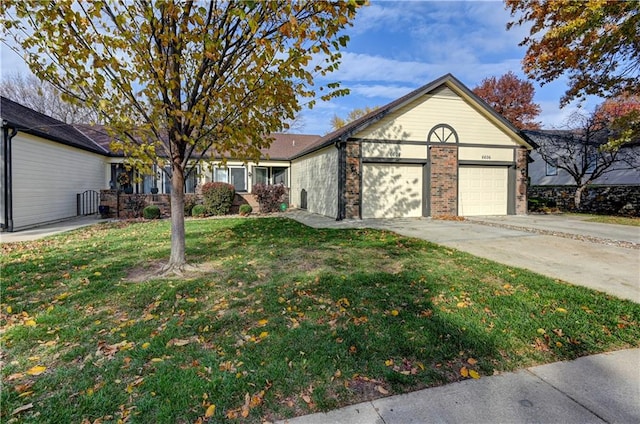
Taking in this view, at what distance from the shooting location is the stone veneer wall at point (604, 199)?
1432cm

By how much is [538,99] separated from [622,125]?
2206 cm

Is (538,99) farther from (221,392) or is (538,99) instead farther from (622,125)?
(221,392)

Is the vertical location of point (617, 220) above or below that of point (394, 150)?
below

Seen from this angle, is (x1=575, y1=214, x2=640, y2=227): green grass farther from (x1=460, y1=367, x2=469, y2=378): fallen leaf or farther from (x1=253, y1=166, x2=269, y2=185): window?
(x1=253, y1=166, x2=269, y2=185): window

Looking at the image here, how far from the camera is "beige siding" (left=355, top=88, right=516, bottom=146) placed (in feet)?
40.5

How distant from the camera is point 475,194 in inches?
532

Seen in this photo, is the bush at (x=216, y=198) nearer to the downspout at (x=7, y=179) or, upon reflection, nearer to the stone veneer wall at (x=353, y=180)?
the stone veneer wall at (x=353, y=180)

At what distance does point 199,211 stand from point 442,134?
10316 millimetres

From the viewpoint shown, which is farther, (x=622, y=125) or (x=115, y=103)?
(x=622, y=125)

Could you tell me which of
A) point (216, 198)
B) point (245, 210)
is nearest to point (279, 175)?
point (245, 210)

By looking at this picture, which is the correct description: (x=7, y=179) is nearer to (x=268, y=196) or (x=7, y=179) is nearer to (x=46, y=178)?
(x=46, y=178)

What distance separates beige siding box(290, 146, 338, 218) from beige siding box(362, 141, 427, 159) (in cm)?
119

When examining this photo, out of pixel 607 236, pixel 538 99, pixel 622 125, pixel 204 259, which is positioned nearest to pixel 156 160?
pixel 204 259

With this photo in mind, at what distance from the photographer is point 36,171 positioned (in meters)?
10.8
